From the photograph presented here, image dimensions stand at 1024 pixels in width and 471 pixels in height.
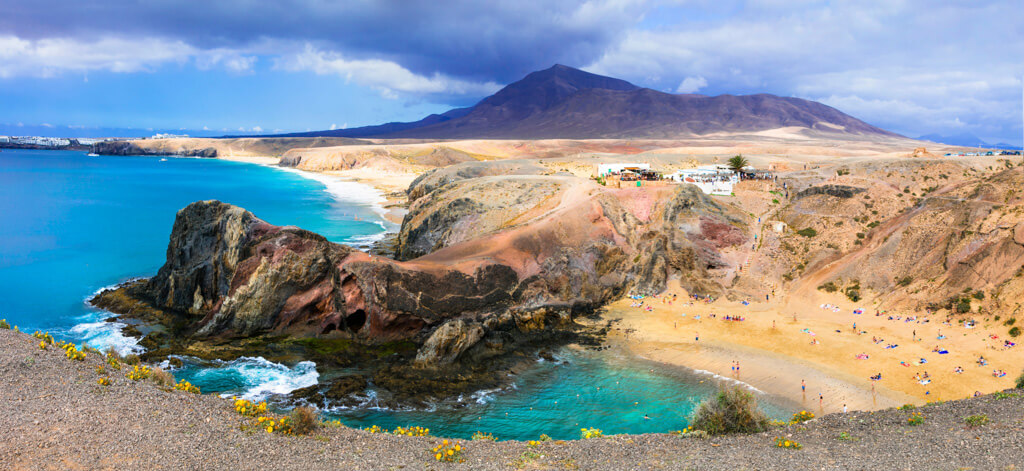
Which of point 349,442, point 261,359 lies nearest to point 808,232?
point 261,359

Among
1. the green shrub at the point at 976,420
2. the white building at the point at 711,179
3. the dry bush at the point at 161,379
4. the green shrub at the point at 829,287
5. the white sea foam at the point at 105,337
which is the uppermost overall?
the white building at the point at 711,179

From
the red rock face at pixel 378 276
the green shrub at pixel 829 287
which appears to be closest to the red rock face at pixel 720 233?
the red rock face at pixel 378 276

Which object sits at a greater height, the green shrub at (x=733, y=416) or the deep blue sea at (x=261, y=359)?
the green shrub at (x=733, y=416)

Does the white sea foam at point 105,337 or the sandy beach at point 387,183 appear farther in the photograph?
the sandy beach at point 387,183

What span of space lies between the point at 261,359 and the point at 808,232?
49.1m

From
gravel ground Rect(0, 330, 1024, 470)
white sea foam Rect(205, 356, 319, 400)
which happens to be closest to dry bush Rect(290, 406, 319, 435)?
gravel ground Rect(0, 330, 1024, 470)

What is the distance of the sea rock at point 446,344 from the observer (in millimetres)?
33969

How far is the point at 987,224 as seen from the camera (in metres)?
42.9

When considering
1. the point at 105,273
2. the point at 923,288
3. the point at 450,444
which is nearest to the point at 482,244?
the point at 450,444

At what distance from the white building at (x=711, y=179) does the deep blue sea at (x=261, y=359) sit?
34394 millimetres

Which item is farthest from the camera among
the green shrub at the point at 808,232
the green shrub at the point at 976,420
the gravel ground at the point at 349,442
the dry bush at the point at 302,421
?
the green shrub at the point at 808,232

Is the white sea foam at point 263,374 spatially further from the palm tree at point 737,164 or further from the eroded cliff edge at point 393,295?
the palm tree at point 737,164

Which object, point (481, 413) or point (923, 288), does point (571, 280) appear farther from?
point (923, 288)

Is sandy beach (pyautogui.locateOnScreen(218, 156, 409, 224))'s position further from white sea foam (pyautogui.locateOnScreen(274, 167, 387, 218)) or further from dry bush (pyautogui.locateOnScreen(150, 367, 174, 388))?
dry bush (pyautogui.locateOnScreen(150, 367, 174, 388))
